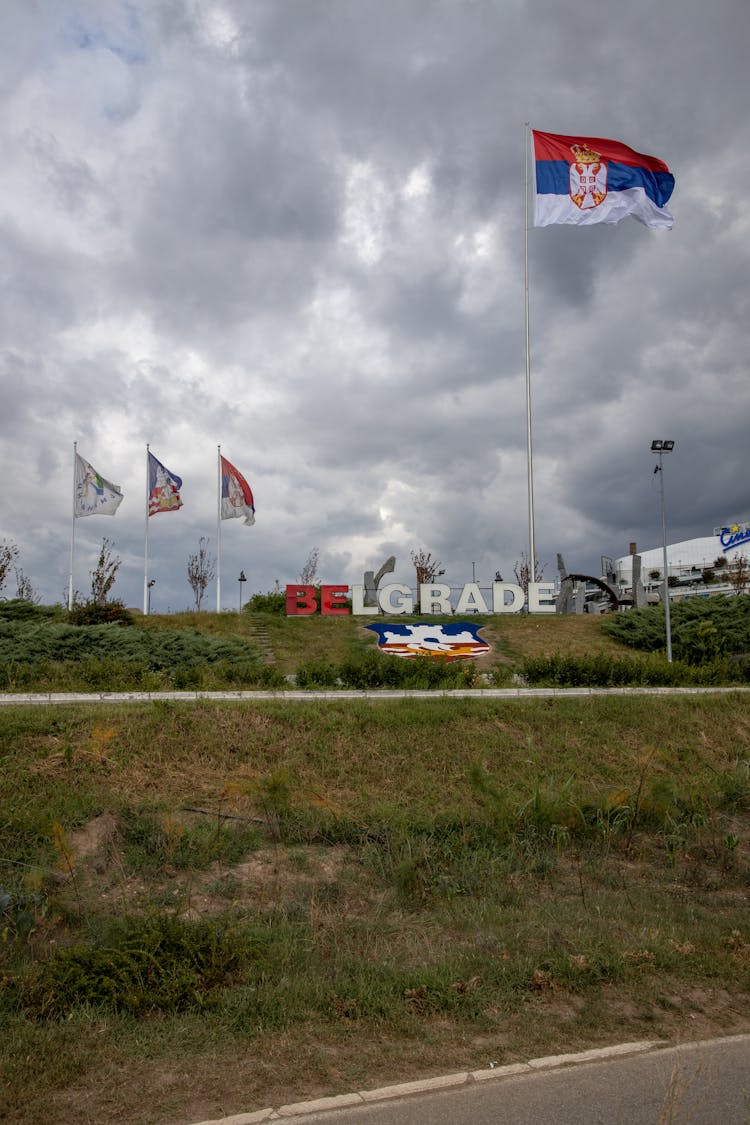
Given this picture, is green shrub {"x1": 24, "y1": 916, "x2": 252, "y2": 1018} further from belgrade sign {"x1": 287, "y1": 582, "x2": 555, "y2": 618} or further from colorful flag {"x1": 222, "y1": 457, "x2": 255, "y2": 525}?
colorful flag {"x1": 222, "y1": 457, "x2": 255, "y2": 525}

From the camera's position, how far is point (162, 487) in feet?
116

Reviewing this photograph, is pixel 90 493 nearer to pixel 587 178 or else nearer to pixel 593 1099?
pixel 587 178

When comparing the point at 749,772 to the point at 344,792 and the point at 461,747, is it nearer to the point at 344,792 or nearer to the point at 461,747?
the point at 461,747

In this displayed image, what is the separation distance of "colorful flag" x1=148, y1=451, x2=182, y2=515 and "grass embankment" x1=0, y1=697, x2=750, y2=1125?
24930 millimetres

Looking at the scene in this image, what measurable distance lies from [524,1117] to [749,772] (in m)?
8.22

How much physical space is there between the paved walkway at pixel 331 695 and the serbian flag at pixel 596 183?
57.4 feet

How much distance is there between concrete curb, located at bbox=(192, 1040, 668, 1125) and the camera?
12.6ft

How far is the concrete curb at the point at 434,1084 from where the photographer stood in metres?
3.83

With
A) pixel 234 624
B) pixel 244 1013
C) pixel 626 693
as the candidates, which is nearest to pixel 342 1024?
pixel 244 1013

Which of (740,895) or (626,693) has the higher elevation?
(626,693)

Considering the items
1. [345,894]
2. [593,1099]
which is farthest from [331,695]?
[593,1099]

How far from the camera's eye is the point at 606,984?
5461mm

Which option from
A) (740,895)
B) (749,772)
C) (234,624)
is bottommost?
(740,895)

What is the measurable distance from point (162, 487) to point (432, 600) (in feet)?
44.8
